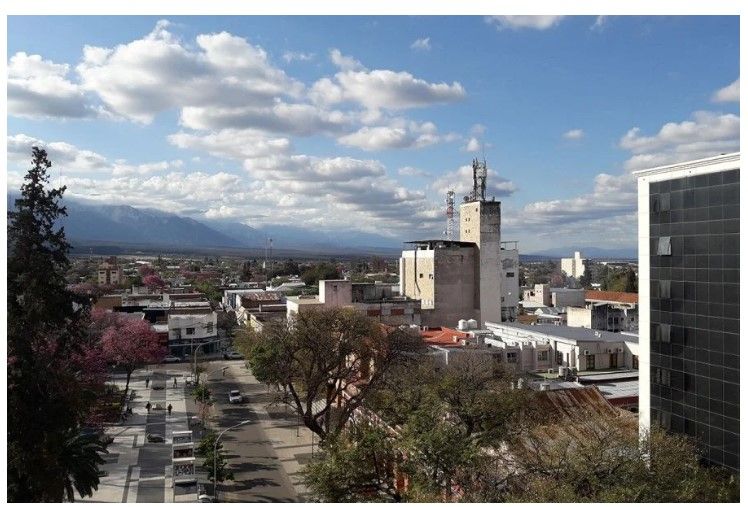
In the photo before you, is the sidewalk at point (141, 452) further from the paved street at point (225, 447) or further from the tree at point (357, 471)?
the tree at point (357, 471)

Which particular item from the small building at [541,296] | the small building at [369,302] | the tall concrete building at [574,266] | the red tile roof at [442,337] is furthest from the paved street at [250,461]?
the tall concrete building at [574,266]

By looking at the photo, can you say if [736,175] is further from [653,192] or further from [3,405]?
[3,405]

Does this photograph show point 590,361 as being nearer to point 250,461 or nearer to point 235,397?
point 235,397

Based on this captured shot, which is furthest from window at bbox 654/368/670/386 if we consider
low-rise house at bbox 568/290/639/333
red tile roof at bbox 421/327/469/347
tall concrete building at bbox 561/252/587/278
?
tall concrete building at bbox 561/252/587/278

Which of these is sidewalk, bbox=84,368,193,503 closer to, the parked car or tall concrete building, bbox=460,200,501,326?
the parked car

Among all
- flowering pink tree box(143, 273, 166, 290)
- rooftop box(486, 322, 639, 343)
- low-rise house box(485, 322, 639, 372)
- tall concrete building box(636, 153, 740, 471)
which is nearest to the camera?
tall concrete building box(636, 153, 740, 471)

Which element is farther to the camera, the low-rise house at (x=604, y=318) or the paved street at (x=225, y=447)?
the low-rise house at (x=604, y=318)

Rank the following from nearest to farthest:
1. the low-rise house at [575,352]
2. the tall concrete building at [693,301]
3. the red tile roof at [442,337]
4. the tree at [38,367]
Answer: the tree at [38,367] < the tall concrete building at [693,301] < the red tile roof at [442,337] < the low-rise house at [575,352]
